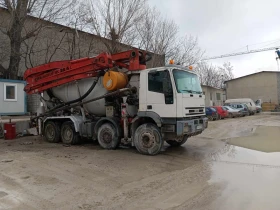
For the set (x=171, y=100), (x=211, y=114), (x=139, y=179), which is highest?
(x=171, y=100)

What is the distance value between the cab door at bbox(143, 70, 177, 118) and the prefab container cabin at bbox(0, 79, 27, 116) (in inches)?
509

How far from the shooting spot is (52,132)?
36.7 feet

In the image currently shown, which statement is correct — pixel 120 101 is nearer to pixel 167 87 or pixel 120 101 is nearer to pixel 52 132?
pixel 167 87

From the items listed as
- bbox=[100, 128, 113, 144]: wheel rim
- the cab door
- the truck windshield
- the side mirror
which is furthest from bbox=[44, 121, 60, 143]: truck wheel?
the truck windshield

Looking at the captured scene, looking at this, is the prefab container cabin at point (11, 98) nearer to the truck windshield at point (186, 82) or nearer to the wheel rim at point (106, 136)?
the wheel rim at point (106, 136)

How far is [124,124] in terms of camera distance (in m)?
8.91

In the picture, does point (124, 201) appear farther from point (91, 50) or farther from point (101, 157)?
point (91, 50)

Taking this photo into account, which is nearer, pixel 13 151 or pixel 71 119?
pixel 13 151

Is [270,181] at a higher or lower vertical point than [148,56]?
lower

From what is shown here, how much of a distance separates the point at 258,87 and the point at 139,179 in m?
48.6

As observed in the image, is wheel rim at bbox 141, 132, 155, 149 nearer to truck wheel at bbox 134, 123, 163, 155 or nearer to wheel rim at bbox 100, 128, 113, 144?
truck wheel at bbox 134, 123, 163, 155

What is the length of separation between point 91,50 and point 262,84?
Result: 3688 cm

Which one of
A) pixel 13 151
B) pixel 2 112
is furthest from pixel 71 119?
pixel 2 112

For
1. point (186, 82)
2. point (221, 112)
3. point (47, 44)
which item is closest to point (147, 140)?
point (186, 82)
